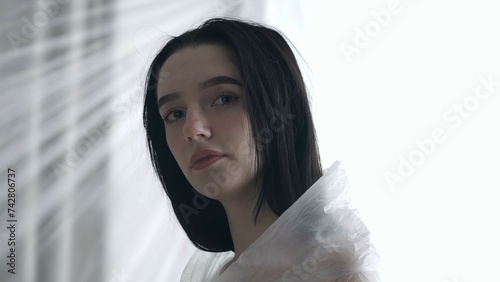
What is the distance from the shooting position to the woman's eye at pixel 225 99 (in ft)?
2.35

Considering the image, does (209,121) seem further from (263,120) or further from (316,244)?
(316,244)

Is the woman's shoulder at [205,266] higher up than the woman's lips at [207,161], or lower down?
lower down

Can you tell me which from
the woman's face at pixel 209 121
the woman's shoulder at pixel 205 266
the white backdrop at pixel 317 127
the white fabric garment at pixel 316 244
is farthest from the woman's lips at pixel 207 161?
the white backdrop at pixel 317 127

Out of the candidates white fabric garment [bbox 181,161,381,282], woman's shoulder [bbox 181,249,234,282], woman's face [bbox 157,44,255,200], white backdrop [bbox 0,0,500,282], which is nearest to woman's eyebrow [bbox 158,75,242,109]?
woman's face [bbox 157,44,255,200]

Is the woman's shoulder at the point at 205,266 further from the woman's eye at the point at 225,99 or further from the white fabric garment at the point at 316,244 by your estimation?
the woman's eye at the point at 225,99

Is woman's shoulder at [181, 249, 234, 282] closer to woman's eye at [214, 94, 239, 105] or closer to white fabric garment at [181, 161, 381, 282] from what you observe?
white fabric garment at [181, 161, 381, 282]

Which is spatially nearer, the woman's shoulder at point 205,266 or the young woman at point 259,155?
the young woman at point 259,155

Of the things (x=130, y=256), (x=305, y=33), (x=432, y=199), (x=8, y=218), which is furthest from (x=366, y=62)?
(x=8, y=218)

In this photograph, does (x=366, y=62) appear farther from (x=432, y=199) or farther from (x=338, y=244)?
(x=338, y=244)

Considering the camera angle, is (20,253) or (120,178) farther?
(120,178)

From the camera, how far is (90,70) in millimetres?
1209

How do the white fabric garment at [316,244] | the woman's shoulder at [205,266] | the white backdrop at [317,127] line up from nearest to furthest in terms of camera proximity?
the white fabric garment at [316,244]
the woman's shoulder at [205,266]
the white backdrop at [317,127]

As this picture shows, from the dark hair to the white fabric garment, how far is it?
0.04 meters

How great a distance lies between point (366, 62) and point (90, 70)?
0.59m
